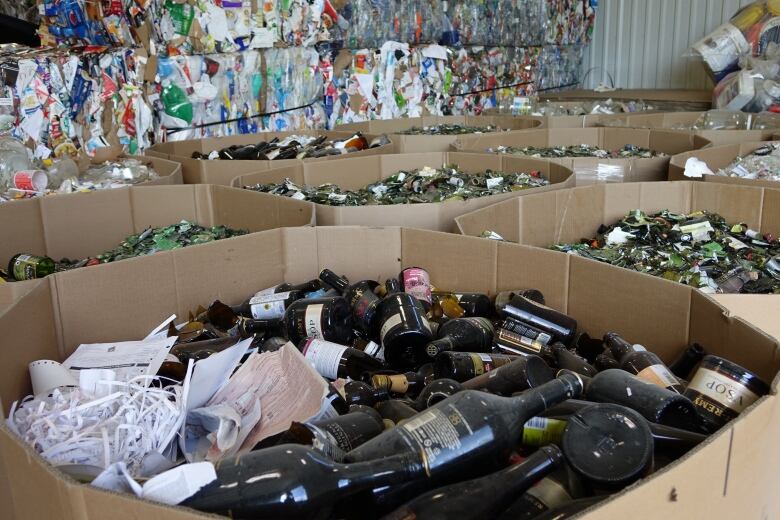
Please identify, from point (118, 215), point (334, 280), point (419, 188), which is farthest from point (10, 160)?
point (334, 280)

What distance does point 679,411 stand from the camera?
882mm

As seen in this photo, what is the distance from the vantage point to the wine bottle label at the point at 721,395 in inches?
34.7

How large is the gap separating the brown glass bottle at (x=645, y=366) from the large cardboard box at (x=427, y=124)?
2.46 metres

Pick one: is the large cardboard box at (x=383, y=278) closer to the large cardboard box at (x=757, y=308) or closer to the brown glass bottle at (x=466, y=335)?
the large cardboard box at (x=757, y=308)

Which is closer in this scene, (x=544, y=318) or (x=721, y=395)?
(x=721, y=395)

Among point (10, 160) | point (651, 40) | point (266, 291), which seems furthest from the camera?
point (651, 40)

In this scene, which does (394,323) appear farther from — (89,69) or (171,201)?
(89,69)

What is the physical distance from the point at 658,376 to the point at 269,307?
799 millimetres

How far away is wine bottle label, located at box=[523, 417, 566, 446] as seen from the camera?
821mm

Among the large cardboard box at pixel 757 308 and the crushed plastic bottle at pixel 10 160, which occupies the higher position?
the crushed plastic bottle at pixel 10 160

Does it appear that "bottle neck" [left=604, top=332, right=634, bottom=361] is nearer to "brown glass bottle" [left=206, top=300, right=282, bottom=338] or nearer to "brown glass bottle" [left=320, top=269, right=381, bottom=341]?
"brown glass bottle" [left=320, top=269, right=381, bottom=341]

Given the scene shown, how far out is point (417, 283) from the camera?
1.53m

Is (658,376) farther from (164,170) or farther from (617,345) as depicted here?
(164,170)

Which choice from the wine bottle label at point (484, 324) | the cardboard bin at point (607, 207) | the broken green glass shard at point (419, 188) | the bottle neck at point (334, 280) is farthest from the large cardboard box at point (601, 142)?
the wine bottle label at point (484, 324)
